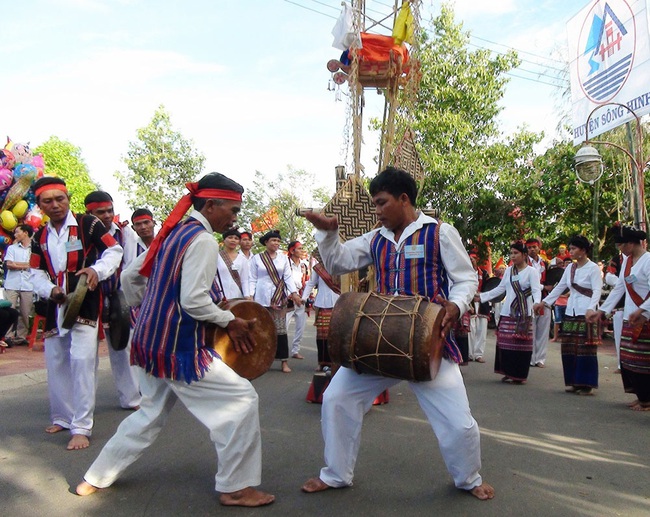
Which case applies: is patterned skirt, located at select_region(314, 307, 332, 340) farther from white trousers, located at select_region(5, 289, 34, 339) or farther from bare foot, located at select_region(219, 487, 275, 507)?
white trousers, located at select_region(5, 289, 34, 339)

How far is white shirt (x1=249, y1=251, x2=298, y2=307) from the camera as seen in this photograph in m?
9.16

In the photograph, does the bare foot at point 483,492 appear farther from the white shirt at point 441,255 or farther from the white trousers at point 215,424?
the white trousers at point 215,424

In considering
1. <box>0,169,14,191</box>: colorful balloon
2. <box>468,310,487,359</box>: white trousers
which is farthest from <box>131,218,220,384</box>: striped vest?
<box>0,169,14,191</box>: colorful balloon

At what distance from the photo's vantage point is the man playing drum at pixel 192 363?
329cm

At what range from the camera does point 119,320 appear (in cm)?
488

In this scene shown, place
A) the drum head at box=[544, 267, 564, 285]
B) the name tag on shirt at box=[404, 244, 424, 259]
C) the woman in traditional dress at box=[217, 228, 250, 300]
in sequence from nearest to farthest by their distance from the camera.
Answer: the name tag on shirt at box=[404, 244, 424, 259], the woman in traditional dress at box=[217, 228, 250, 300], the drum head at box=[544, 267, 564, 285]

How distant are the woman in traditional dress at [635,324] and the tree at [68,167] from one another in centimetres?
3460

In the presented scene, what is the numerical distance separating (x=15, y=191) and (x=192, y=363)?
915 cm

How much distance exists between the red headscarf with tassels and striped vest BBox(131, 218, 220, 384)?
8 centimetres

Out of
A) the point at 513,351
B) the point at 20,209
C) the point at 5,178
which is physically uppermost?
the point at 5,178

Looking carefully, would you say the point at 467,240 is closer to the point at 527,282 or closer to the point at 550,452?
the point at 527,282

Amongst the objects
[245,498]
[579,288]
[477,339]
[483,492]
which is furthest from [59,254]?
[477,339]

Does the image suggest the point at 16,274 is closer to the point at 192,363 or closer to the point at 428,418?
the point at 192,363

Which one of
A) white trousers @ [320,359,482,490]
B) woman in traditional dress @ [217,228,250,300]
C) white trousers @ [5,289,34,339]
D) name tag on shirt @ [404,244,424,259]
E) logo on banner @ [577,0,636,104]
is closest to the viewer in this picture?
white trousers @ [320,359,482,490]
